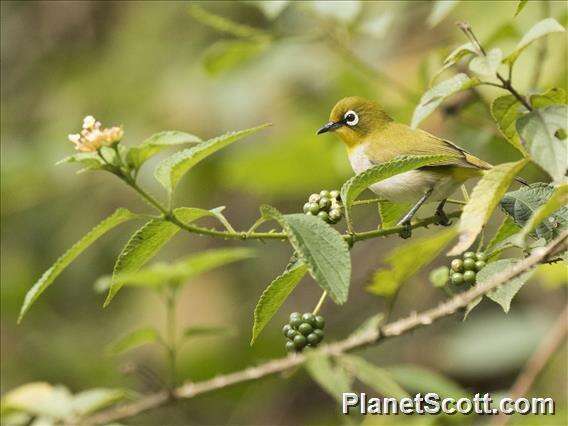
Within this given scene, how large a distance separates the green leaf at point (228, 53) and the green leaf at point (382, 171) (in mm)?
1376

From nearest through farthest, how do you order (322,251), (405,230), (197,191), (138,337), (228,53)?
1. (322,251)
2. (405,230)
3. (138,337)
4. (228,53)
5. (197,191)

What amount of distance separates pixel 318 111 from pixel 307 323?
2976 millimetres

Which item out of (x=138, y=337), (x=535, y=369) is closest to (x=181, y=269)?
(x=138, y=337)

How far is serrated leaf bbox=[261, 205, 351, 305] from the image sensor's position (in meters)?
1.30

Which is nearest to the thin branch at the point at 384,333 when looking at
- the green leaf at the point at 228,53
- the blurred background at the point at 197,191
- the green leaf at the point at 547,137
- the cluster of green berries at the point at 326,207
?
the green leaf at the point at 547,137

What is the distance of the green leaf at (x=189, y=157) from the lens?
139 cm

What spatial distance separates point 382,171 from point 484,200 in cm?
18

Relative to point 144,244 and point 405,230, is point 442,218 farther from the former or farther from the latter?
point 144,244

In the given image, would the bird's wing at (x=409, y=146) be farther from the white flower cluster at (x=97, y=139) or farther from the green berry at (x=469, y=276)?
the white flower cluster at (x=97, y=139)

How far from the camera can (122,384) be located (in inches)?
206

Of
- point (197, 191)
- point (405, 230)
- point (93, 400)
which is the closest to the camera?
point (405, 230)

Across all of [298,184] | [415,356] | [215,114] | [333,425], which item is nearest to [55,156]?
[215,114]

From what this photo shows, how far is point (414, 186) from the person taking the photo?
195cm

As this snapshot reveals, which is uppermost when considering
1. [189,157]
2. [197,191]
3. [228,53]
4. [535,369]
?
[228,53]
